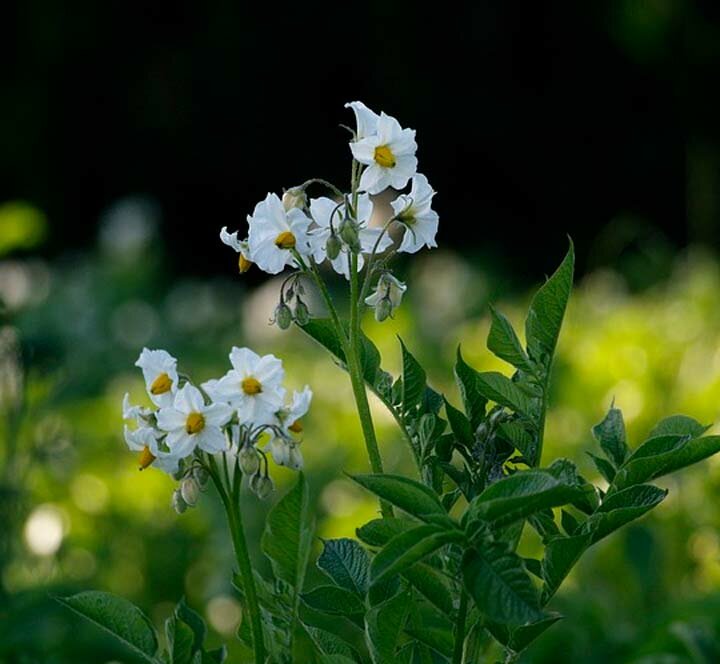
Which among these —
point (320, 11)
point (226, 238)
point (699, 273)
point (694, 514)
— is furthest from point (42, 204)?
point (226, 238)

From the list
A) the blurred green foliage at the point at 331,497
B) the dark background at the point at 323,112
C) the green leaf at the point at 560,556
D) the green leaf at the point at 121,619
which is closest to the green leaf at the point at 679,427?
the green leaf at the point at 560,556

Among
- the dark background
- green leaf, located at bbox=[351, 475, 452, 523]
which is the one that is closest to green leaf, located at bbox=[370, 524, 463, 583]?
green leaf, located at bbox=[351, 475, 452, 523]

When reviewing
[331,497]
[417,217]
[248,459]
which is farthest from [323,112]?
[248,459]

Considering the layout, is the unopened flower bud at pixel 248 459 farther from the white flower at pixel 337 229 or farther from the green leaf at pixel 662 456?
the green leaf at pixel 662 456

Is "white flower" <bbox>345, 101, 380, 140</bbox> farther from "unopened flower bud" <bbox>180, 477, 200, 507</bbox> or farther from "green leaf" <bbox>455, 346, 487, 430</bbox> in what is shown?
"unopened flower bud" <bbox>180, 477, 200, 507</bbox>

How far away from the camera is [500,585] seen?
951 mm

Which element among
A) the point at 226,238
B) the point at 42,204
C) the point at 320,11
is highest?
the point at 320,11

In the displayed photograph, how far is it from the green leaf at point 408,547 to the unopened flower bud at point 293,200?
0.93ft

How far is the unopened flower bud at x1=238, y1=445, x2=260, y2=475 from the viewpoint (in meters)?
1.06

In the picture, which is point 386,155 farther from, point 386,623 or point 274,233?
point 386,623

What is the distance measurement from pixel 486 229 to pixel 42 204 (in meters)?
3.06

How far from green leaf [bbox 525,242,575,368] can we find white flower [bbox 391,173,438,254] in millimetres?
99

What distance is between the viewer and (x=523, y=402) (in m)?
1.11

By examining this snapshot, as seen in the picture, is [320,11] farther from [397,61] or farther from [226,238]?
[226,238]
